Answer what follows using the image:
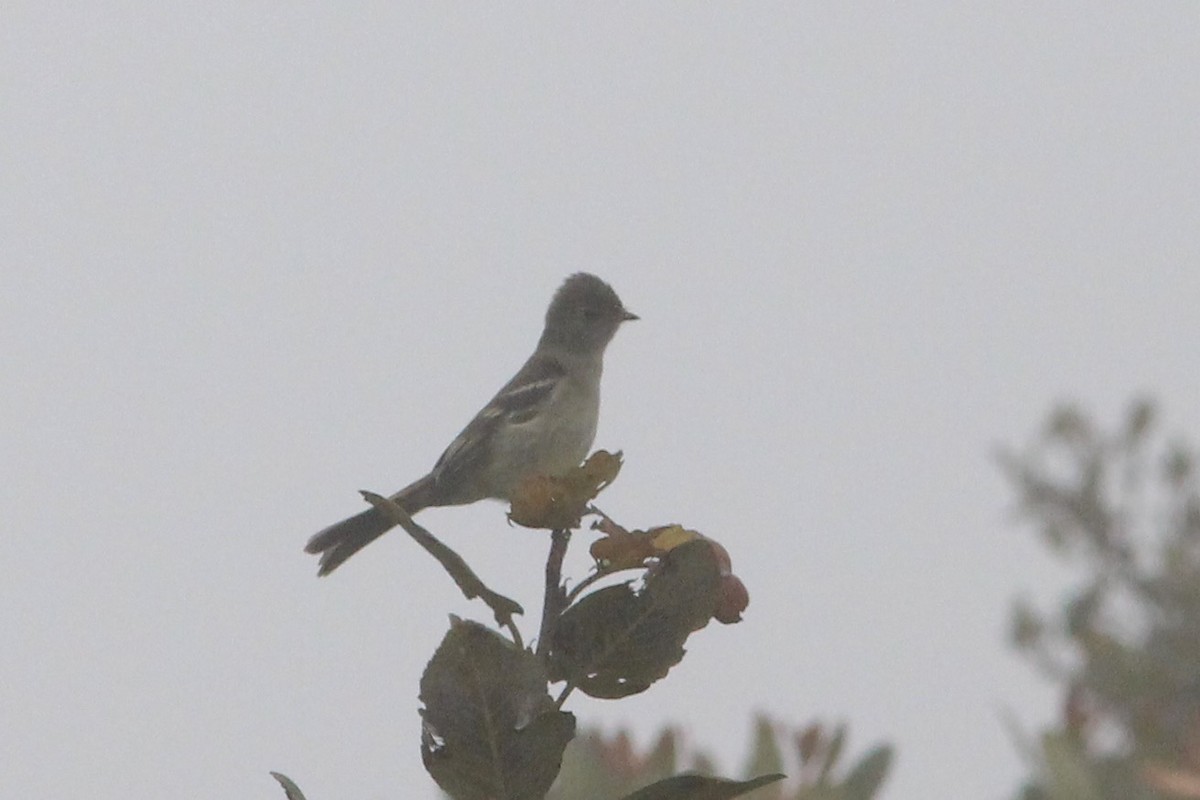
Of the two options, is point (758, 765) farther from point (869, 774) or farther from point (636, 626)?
point (636, 626)

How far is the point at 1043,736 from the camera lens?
10.3 ft

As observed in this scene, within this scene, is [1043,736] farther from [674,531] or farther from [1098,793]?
[674,531]

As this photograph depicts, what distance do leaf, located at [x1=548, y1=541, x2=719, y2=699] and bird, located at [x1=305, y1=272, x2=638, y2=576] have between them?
4.65m

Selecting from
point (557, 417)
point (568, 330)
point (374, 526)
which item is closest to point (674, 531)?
point (374, 526)

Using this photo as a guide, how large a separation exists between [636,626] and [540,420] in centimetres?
519

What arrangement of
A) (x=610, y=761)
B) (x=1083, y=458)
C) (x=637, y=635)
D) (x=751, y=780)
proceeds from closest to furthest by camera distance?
1. (x=751, y=780)
2. (x=637, y=635)
3. (x=610, y=761)
4. (x=1083, y=458)

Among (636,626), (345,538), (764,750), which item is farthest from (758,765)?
(345,538)

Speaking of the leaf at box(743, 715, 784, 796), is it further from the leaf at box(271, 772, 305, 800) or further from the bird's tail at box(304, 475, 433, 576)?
the bird's tail at box(304, 475, 433, 576)

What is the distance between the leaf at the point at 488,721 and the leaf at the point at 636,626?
0.09 m

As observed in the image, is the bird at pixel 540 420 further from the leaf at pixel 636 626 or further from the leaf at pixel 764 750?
the leaf at pixel 636 626

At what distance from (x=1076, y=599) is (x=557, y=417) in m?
6.95

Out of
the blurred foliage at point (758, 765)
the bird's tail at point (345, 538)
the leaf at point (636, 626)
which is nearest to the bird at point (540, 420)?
the bird's tail at point (345, 538)

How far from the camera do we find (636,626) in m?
1.83

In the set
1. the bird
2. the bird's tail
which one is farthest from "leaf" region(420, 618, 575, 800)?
the bird
